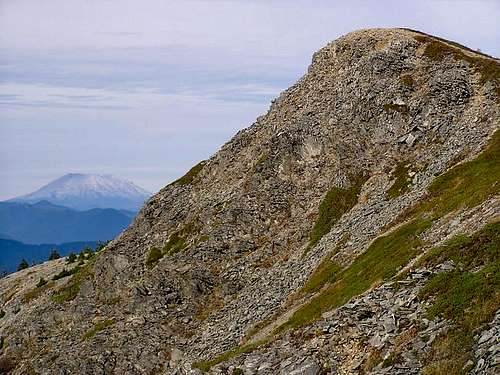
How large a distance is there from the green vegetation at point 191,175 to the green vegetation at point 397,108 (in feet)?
113

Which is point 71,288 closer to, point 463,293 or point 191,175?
point 191,175

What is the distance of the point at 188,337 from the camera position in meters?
68.9

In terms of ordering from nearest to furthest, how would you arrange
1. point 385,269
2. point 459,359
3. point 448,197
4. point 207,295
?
point 459,359 → point 385,269 → point 448,197 → point 207,295

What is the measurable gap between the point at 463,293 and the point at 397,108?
52.6 metres

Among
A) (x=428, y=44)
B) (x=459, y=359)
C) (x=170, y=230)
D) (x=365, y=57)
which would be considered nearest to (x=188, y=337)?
(x=170, y=230)

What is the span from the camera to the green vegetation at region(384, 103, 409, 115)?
79.8 m

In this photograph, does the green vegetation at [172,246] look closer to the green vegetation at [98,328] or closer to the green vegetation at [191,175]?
the green vegetation at [98,328]

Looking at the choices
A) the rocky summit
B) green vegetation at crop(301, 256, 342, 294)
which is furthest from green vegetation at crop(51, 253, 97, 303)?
green vegetation at crop(301, 256, 342, 294)

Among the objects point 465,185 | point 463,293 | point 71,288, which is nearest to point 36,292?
point 71,288

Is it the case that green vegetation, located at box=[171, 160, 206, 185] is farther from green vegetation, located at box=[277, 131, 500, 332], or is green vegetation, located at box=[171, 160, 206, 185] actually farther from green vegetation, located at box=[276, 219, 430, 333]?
green vegetation, located at box=[276, 219, 430, 333]

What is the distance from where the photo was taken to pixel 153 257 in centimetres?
8431

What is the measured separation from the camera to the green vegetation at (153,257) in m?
83.4

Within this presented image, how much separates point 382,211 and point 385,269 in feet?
64.4

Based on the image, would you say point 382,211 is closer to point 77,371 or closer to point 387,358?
point 387,358
